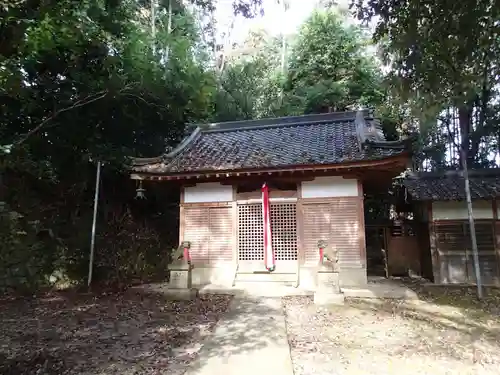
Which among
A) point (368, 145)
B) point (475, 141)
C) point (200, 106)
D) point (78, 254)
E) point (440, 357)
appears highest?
point (200, 106)

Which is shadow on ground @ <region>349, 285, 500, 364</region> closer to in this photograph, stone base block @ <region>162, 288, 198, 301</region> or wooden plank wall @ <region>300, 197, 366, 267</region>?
wooden plank wall @ <region>300, 197, 366, 267</region>

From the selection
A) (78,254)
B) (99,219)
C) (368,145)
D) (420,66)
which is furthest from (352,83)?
(78,254)

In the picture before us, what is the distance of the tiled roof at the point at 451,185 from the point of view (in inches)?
388

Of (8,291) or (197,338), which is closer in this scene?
(197,338)

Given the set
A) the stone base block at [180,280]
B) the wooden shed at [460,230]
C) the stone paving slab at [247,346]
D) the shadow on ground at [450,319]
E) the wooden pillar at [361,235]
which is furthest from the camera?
the wooden shed at [460,230]

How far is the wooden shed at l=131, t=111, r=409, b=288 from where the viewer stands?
8.80m

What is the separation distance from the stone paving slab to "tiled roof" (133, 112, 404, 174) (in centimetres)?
377

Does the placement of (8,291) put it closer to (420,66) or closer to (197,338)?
(197,338)

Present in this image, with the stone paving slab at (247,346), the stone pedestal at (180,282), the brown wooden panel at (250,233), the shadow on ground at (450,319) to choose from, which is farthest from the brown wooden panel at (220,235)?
the shadow on ground at (450,319)

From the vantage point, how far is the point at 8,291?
31.2 feet

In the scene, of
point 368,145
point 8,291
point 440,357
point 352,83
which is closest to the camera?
point 440,357

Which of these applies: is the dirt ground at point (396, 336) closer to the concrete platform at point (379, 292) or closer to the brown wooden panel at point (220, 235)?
the concrete platform at point (379, 292)

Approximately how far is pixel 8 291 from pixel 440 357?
10.4 meters

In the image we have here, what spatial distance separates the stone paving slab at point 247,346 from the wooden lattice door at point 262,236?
7.26ft
